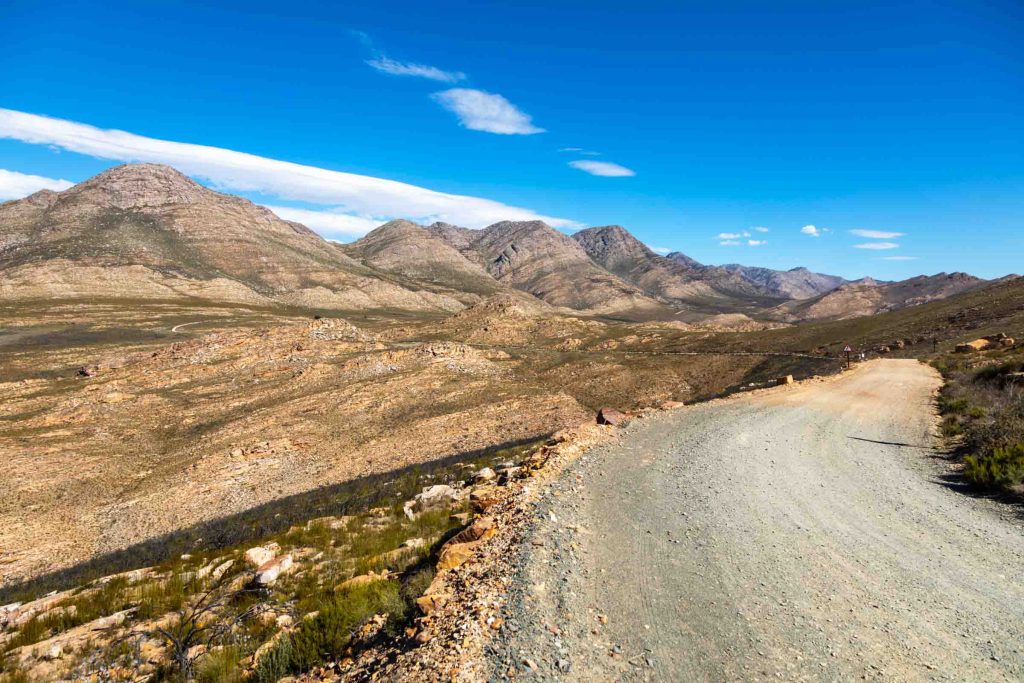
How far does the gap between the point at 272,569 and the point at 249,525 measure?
33.0ft

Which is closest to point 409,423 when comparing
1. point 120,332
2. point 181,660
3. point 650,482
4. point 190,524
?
point 190,524

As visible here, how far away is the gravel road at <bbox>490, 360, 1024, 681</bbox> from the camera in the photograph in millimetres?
5520

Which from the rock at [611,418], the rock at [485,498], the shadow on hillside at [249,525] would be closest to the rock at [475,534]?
the rock at [485,498]

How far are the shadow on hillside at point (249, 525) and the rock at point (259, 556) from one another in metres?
3.85

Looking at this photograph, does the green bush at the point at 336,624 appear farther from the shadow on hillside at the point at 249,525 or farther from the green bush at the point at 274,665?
the shadow on hillside at the point at 249,525

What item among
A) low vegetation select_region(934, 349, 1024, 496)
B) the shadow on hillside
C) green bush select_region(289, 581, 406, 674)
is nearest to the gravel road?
low vegetation select_region(934, 349, 1024, 496)

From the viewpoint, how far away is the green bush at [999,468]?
10.7 m

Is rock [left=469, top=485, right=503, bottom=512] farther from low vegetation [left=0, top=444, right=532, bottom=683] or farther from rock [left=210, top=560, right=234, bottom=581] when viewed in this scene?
rock [left=210, top=560, right=234, bottom=581]

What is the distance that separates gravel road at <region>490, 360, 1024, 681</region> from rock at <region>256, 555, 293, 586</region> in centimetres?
593

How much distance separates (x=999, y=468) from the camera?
11.1 m

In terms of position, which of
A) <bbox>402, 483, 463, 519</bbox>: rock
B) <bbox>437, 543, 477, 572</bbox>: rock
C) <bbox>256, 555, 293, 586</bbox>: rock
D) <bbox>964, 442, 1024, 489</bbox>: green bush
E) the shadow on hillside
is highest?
<bbox>964, 442, 1024, 489</bbox>: green bush

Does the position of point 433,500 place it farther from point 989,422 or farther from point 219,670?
point 989,422

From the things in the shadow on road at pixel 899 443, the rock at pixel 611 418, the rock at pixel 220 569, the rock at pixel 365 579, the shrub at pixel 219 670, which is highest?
the shadow on road at pixel 899 443

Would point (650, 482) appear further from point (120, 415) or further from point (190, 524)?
point (120, 415)
